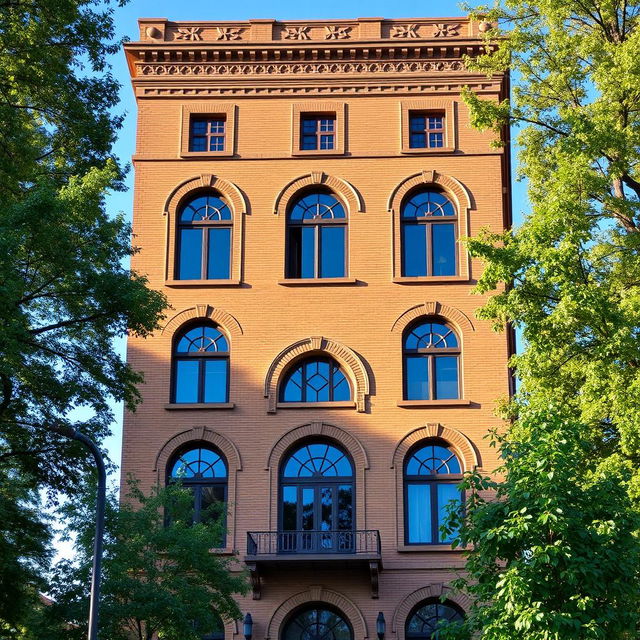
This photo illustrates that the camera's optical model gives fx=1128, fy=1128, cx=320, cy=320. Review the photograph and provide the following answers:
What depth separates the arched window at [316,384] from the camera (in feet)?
105

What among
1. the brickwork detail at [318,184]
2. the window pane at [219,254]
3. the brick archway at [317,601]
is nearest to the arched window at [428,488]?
the brick archway at [317,601]

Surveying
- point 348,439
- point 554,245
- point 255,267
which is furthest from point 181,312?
point 554,245

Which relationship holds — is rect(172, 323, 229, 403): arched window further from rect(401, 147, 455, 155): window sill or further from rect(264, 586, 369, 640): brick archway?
rect(401, 147, 455, 155): window sill

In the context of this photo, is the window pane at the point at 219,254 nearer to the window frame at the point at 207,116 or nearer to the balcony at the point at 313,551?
the window frame at the point at 207,116

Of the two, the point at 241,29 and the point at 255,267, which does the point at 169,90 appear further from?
the point at 255,267

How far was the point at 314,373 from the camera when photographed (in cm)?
3244

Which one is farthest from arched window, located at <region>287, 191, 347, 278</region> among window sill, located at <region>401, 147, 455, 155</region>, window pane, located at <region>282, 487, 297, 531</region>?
window pane, located at <region>282, 487, 297, 531</region>

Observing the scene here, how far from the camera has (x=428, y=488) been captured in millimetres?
31109

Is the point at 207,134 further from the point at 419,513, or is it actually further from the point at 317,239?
the point at 419,513

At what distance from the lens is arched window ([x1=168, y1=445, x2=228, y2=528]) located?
102ft

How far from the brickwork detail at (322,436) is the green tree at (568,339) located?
5681 millimetres

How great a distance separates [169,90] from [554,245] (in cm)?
1491

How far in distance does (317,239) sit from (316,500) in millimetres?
7824

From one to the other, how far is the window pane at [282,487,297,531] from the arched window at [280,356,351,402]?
2.63m
